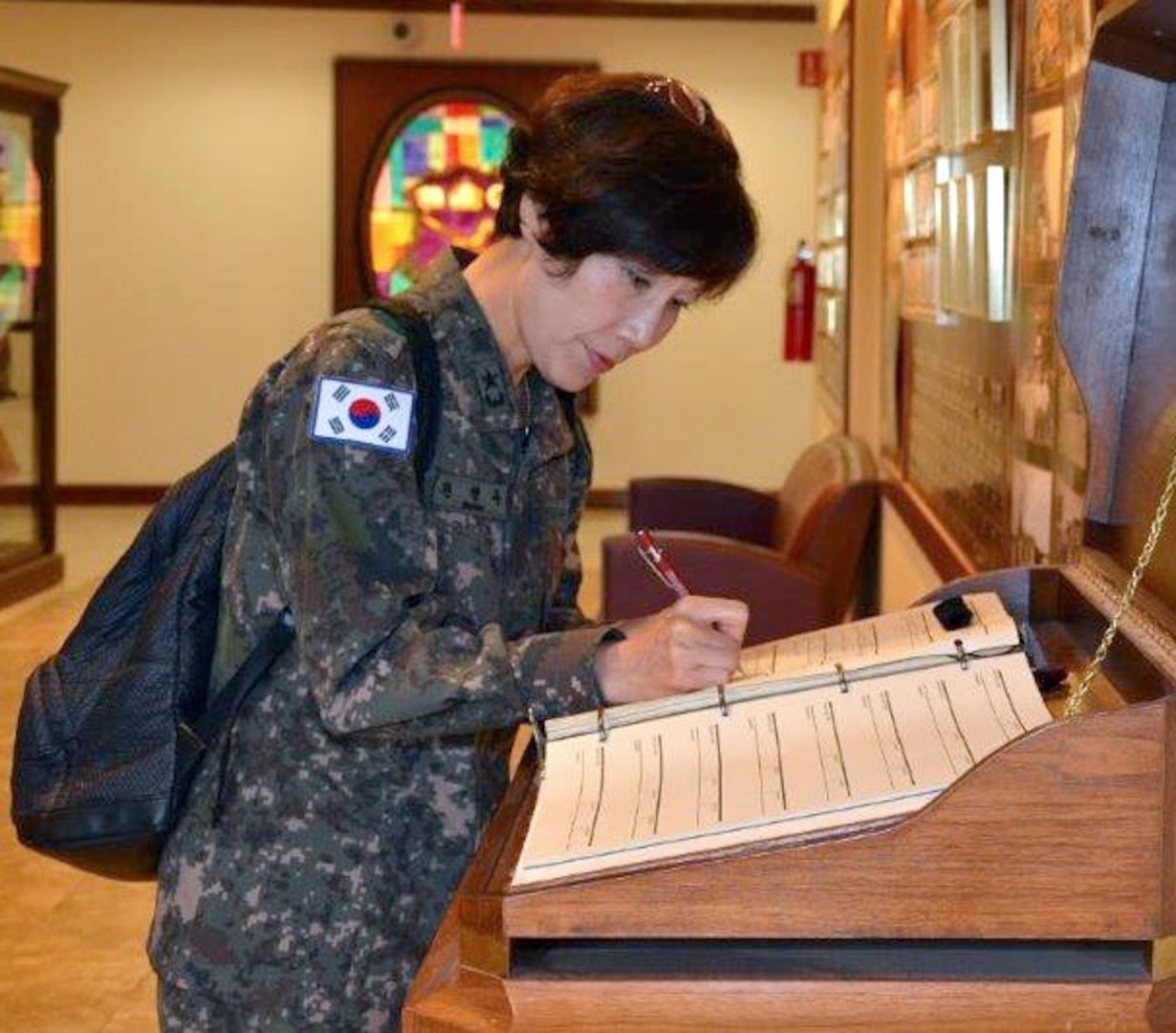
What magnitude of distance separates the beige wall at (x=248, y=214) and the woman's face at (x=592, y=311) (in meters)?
10.3

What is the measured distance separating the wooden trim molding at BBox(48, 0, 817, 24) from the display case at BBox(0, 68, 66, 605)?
11.2ft

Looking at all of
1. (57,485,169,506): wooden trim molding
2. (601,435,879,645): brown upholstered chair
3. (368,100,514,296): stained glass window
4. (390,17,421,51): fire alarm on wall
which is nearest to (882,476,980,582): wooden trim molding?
(601,435,879,645): brown upholstered chair

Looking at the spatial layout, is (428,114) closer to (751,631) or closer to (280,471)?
(751,631)

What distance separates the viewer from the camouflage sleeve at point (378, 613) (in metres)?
1.65

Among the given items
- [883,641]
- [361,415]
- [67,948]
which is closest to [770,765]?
[883,641]

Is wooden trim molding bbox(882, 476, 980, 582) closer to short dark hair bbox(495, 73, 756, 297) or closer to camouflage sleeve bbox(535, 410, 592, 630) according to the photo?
camouflage sleeve bbox(535, 410, 592, 630)

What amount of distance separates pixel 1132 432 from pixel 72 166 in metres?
11.2

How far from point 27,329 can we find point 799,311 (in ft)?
11.0

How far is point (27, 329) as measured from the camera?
891cm

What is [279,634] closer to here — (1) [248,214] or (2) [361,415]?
(2) [361,415]

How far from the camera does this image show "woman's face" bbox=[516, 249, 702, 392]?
1750 mm

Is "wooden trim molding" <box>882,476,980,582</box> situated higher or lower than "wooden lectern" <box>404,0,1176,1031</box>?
lower

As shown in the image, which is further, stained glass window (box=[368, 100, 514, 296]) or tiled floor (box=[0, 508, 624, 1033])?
stained glass window (box=[368, 100, 514, 296])

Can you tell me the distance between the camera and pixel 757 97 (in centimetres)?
1218
